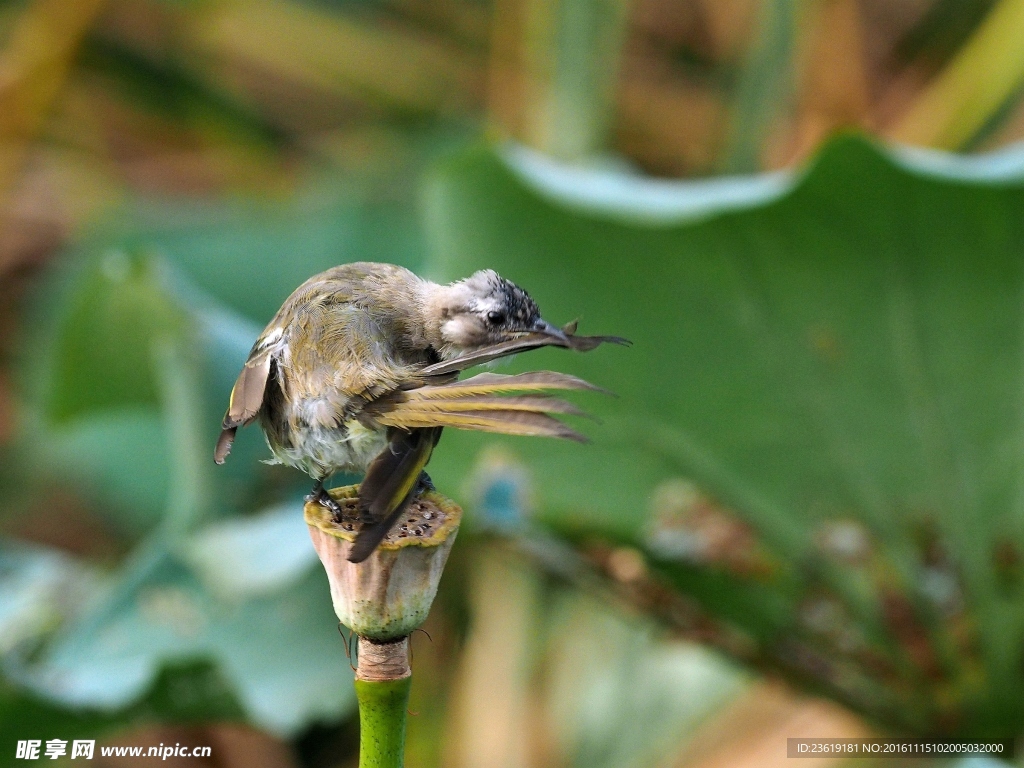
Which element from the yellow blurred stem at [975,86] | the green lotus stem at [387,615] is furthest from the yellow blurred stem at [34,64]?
the green lotus stem at [387,615]

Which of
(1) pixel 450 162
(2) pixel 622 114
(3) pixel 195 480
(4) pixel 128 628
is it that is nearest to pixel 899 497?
(1) pixel 450 162

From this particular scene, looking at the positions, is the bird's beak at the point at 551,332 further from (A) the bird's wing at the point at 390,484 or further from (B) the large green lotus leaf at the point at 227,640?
(B) the large green lotus leaf at the point at 227,640

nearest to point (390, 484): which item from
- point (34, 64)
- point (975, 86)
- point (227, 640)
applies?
point (227, 640)

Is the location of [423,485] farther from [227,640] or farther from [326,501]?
[227,640]

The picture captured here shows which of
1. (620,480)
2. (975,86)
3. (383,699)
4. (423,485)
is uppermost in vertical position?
(975,86)

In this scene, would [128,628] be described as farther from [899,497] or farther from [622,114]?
[622,114]

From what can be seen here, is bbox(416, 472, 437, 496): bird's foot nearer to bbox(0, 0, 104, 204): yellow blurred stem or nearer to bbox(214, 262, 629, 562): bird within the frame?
bbox(214, 262, 629, 562): bird
